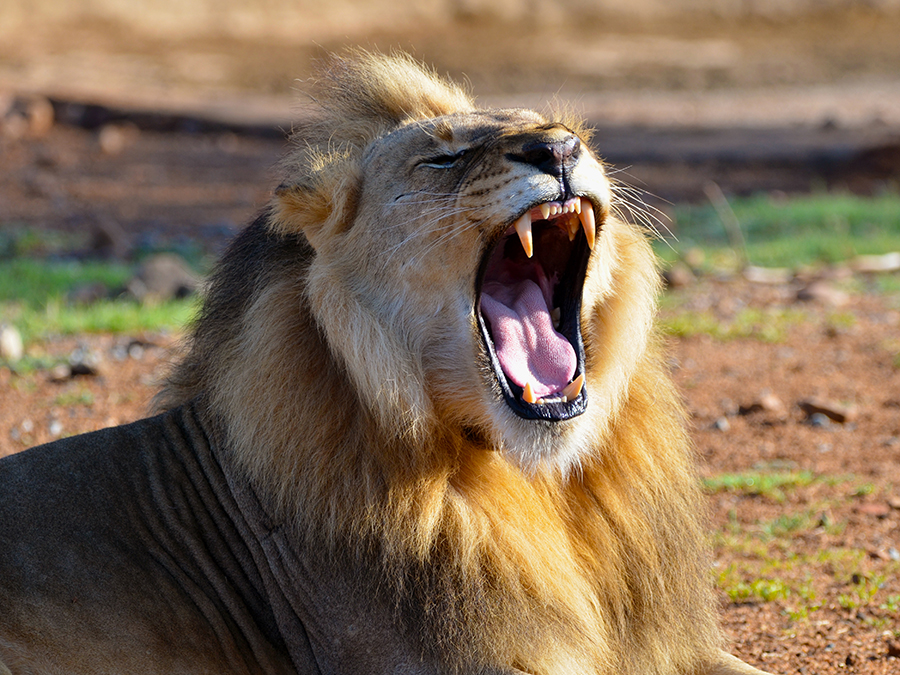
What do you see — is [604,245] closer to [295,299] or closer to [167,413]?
[295,299]

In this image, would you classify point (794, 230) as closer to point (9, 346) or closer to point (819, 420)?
point (819, 420)

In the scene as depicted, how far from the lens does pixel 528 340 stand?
3.05 meters

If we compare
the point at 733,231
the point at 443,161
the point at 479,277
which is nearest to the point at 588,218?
the point at 479,277

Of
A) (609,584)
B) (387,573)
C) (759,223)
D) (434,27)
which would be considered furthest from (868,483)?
(434,27)

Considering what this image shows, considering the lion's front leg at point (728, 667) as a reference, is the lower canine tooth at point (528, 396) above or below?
above

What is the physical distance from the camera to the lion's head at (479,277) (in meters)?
2.83

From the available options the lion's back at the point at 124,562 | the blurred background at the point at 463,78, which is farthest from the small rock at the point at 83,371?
the lion's back at the point at 124,562

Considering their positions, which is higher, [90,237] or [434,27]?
[434,27]

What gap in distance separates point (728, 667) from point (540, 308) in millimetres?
1086

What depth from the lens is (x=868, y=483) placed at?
189 inches

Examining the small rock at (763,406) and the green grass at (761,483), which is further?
the small rock at (763,406)

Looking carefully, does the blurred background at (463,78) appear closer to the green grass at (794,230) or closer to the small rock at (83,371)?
the green grass at (794,230)

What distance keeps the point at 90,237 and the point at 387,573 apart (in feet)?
27.5

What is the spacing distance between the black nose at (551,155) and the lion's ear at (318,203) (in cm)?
53
